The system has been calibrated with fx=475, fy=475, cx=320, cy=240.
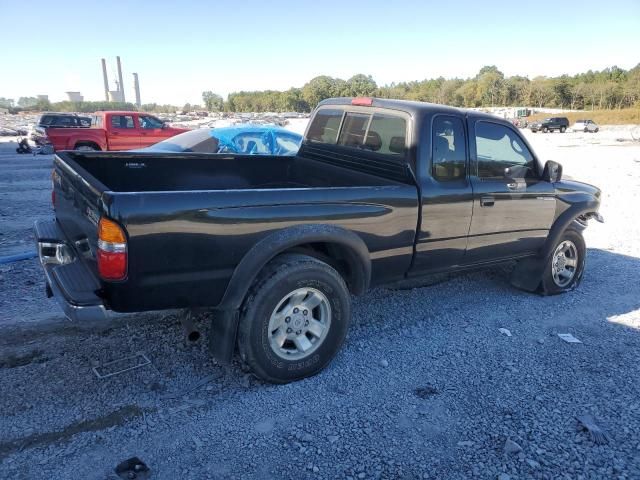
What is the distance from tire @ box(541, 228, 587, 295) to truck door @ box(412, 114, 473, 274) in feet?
4.91

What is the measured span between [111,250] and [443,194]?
261 centimetres

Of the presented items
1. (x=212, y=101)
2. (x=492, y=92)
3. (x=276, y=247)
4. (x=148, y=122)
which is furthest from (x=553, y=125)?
(x=212, y=101)

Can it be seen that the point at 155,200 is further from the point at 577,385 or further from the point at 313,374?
the point at 577,385

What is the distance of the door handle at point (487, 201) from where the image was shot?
4.26 meters

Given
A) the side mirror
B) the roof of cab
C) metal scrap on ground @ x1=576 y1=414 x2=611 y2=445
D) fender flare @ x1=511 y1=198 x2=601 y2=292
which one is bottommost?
metal scrap on ground @ x1=576 y1=414 x2=611 y2=445

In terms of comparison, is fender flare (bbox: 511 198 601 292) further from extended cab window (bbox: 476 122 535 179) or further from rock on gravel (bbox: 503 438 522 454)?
rock on gravel (bbox: 503 438 522 454)

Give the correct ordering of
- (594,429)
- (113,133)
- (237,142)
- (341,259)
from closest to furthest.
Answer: (594,429) < (341,259) < (237,142) < (113,133)

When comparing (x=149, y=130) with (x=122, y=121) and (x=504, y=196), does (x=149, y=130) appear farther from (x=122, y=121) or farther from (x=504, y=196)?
(x=504, y=196)

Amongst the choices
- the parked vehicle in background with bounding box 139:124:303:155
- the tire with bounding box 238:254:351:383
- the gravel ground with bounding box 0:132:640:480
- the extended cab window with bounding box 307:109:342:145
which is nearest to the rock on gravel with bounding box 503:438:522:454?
the gravel ground with bounding box 0:132:640:480

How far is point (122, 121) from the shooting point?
1538 cm

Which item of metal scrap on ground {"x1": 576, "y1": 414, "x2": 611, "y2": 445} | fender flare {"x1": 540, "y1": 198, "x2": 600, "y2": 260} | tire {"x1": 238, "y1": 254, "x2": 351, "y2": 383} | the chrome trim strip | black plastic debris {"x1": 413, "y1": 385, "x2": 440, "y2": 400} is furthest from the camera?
fender flare {"x1": 540, "y1": 198, "x2": 600, "y2": 260}

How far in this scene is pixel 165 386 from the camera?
331 cm

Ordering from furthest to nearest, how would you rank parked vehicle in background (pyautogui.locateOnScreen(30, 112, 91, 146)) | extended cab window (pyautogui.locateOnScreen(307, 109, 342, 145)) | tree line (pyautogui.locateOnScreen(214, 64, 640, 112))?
tree line (pyautogui.locateOnScreen(214, 64, 640, 112)) → parked vehicle in background (pyautogui.locateOnScreen(30, 112, 91, 146)) → extended cab window (pyautogui.locateOnScreen(307, 109, 342, 145))

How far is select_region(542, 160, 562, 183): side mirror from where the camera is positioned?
4.73 meters
